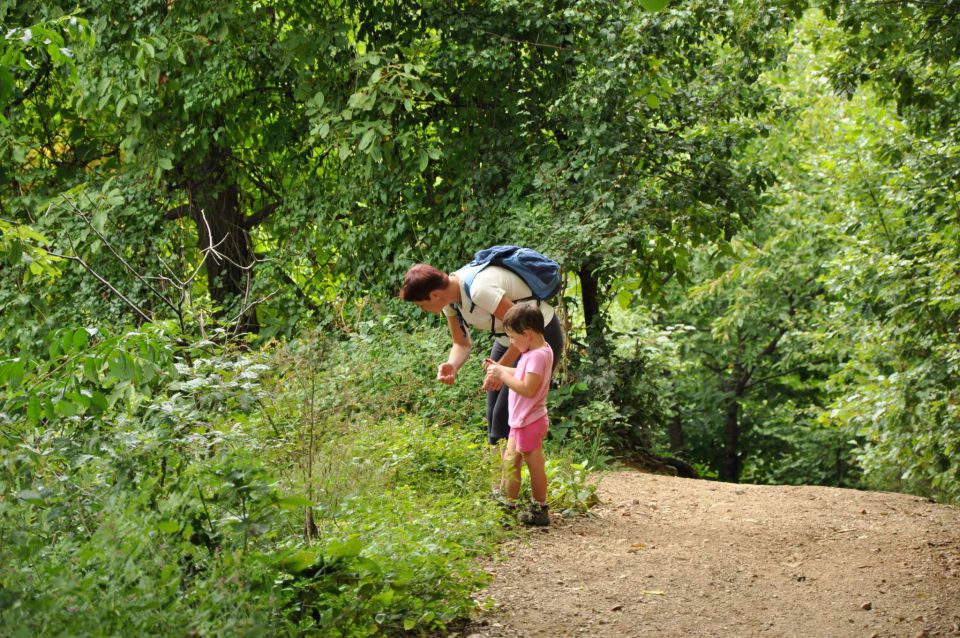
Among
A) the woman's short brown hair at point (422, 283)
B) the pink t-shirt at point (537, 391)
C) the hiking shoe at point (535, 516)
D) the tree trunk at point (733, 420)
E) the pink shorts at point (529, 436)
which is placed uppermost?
the woman's short brown hair at point (422, 283)

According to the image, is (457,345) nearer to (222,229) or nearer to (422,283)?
(422,283)

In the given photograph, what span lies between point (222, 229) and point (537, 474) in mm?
6665

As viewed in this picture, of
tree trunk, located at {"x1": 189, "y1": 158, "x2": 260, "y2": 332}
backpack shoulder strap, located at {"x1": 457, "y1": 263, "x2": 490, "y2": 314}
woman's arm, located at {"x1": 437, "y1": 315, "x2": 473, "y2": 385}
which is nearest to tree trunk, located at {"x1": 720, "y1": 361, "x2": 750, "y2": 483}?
tree trunk, located at {"x1": 189, "y1": 158, "x2": 260, "y2": 332}

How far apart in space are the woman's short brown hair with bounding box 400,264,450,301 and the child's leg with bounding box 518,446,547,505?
1038 millimetres

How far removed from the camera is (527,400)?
531 centimetres

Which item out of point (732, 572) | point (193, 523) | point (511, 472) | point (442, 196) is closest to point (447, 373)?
point (511, 472)

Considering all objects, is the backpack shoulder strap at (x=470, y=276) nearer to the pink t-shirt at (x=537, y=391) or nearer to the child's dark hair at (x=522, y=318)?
the child's dark hair at (x=522, y=318)

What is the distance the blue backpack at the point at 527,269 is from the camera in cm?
530

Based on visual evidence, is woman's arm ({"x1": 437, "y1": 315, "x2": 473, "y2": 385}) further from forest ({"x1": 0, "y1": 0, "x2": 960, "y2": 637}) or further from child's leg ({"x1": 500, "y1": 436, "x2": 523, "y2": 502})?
forest ({"x1": 0, "y1": 0, "x2": 960, "y2": 637})

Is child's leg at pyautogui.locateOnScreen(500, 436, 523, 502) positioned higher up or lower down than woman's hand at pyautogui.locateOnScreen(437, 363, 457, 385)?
lower down

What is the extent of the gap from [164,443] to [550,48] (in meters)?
6.76

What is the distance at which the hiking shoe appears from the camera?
18.2 ft

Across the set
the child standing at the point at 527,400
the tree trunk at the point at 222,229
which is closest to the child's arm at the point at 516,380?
the child standing at the point at 527,400

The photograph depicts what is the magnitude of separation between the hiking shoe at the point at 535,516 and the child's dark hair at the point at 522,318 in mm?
1075
